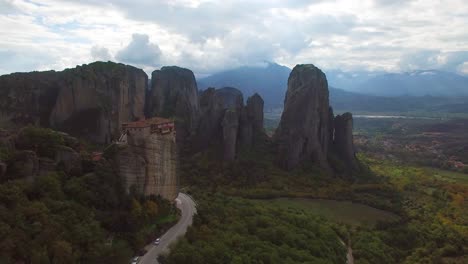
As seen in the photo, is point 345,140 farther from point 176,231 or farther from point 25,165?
point 25,165

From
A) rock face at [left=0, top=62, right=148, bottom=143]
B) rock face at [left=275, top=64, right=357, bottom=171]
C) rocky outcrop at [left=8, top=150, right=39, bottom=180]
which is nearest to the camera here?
rocky outcrop at [left=8, top=150, right=39, bottom=180]

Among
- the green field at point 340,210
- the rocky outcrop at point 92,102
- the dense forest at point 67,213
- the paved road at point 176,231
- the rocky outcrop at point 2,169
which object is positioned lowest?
the green field at point 340,210

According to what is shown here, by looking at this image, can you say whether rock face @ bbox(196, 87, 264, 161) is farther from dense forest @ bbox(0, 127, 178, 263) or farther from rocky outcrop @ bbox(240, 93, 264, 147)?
dense forest @ bbox(0, 127, 178, 263)

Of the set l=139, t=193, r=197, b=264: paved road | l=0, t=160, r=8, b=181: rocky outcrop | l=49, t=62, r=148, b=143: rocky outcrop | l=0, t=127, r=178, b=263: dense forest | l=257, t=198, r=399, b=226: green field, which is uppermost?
l=49, t=62, r=148, b=143: rocky outcrop

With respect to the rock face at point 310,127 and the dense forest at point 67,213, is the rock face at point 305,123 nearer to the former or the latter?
the rock face at point 310,127

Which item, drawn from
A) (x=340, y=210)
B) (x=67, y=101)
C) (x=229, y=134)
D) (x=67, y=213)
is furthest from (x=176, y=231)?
(x=229, y=134)

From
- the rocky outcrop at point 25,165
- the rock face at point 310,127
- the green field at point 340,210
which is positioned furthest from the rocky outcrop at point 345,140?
the rocky outcrop at point 25,165

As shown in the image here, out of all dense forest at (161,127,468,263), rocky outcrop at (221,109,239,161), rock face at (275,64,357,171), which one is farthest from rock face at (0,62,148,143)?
rock face at (275,64,357,171)
